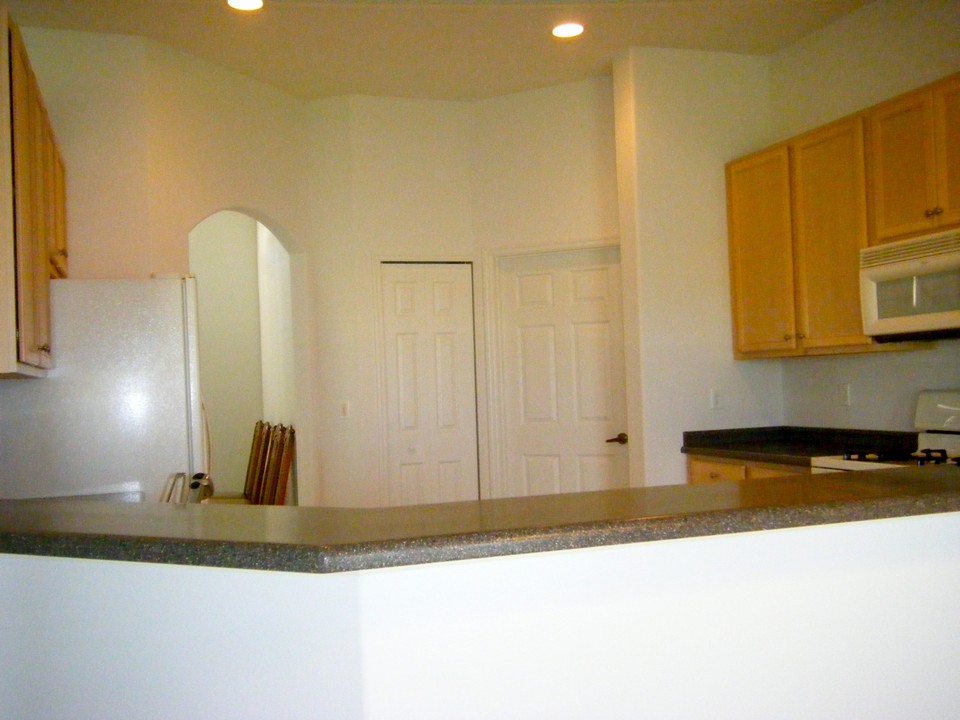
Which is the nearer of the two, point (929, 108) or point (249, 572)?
point (249, 572)

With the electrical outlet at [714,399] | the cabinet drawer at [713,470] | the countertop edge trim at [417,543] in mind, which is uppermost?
the electrical outlet at [714,399]

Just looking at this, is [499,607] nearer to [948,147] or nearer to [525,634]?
[525,634]

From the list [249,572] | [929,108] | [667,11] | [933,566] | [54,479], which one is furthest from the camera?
[667,11]

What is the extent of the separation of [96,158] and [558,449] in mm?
2815

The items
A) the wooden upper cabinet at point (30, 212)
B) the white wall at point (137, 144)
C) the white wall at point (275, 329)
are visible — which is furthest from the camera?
the white wall at point (275, 329)

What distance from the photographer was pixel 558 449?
5.07 metres

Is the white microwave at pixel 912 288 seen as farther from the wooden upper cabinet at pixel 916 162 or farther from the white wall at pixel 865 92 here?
the white wall at pixel 865 92

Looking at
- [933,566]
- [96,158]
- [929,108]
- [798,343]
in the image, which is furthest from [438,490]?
[933,566]

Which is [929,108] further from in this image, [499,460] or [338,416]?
[338,416]

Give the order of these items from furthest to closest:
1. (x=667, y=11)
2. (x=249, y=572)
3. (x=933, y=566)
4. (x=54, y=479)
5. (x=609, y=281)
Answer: (x=609, y=281) → (x=667, y=11) → (x=54, y=479) → (x=933, y=566) → (x=249, y=572)

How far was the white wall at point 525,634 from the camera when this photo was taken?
1.30 m

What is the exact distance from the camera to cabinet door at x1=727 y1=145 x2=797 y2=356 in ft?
13.5

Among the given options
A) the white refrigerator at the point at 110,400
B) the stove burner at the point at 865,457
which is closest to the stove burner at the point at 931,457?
the stove burner at the point at 865,457

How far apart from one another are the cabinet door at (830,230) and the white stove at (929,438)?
1.17ft
